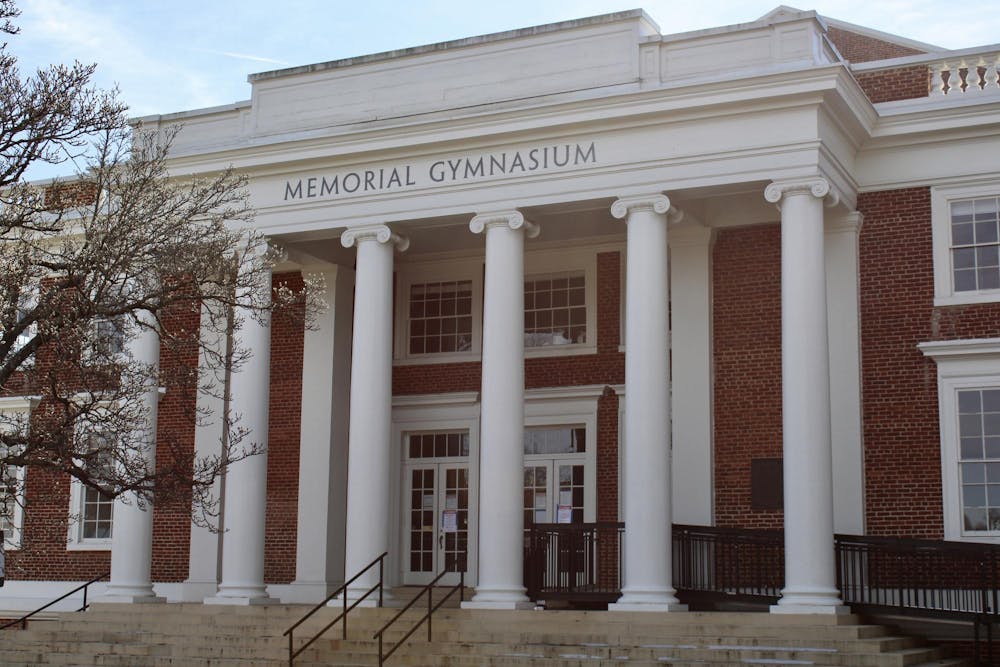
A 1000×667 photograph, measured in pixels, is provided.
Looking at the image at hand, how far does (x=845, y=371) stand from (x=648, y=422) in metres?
3.45

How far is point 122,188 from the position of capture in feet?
44.7

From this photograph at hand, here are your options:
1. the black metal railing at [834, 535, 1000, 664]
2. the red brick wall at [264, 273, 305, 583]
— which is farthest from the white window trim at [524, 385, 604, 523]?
the black metal railing at [834, 535, 1000, 664]

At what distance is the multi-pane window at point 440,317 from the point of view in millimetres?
23250

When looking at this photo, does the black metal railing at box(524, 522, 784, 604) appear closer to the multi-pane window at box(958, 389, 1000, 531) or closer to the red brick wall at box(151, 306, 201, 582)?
the multi-pane window at box(958, 389, 1000, 531)

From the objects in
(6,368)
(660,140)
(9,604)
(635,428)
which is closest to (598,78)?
(660,140)

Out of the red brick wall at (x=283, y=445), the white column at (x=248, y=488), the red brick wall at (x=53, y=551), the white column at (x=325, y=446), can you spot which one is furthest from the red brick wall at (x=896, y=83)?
the red brick wall at (x=53, y=551)

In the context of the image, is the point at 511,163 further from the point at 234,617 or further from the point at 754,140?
the point at 234,617

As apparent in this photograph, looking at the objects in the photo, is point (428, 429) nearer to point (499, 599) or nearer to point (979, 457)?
point (499, 599)

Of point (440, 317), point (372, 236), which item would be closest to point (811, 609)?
point (372, 236)

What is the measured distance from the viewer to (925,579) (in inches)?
683

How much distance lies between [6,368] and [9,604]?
1343 cm

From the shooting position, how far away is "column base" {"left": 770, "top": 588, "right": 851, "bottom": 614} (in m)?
16.4

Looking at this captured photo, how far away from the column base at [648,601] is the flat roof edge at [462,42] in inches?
314

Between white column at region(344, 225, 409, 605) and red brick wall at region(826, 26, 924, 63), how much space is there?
10992mm
